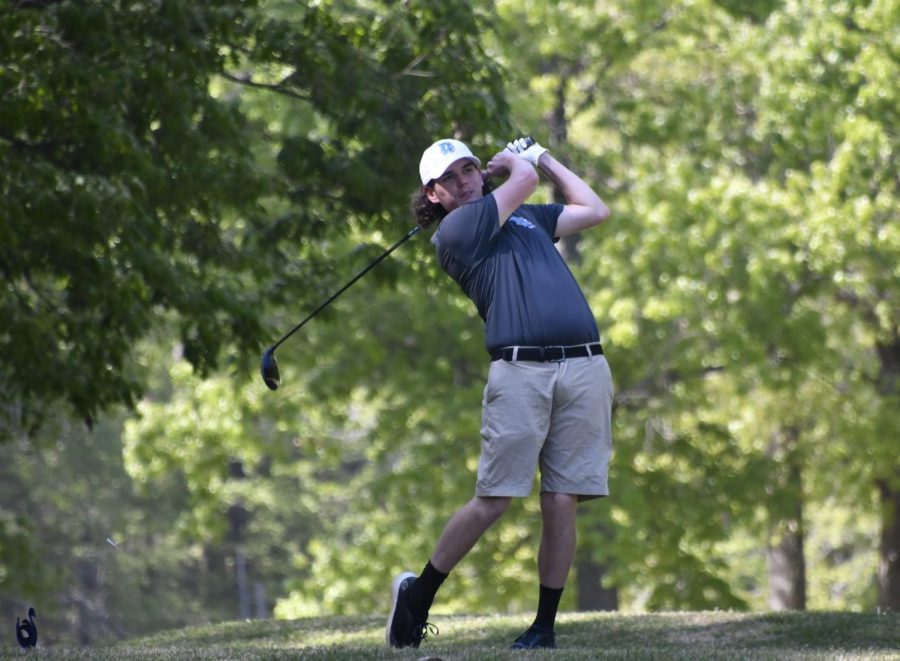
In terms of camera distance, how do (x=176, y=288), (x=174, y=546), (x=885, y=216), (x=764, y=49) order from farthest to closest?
(x=174, y=546) → (x=764, y=49) → (x=885, y=216) → (x=176, y=288)

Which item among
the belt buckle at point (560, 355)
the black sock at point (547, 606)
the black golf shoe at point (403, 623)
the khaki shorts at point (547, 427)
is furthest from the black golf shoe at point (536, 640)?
the belt buckle at point (560, 355)

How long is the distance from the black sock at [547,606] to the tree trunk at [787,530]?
1261cm

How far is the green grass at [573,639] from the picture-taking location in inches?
234

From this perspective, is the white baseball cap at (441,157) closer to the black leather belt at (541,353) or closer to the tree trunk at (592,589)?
the black leather belt at (541,353)

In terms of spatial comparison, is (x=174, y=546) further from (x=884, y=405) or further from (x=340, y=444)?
(x=884, y=405)

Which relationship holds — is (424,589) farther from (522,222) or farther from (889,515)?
(889,515)

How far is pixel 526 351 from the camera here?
5875mm

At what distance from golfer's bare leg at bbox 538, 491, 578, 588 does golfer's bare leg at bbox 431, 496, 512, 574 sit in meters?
0.16

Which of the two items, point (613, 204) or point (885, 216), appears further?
point (613, 204)

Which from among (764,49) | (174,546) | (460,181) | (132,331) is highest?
(764,49)

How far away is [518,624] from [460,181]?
3.25 metres

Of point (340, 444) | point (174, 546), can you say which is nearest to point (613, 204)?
point (340, 444)

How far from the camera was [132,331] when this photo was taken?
9.10m

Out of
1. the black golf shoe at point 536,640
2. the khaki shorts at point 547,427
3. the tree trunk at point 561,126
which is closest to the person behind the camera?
the khaki shorts at point 547,427
